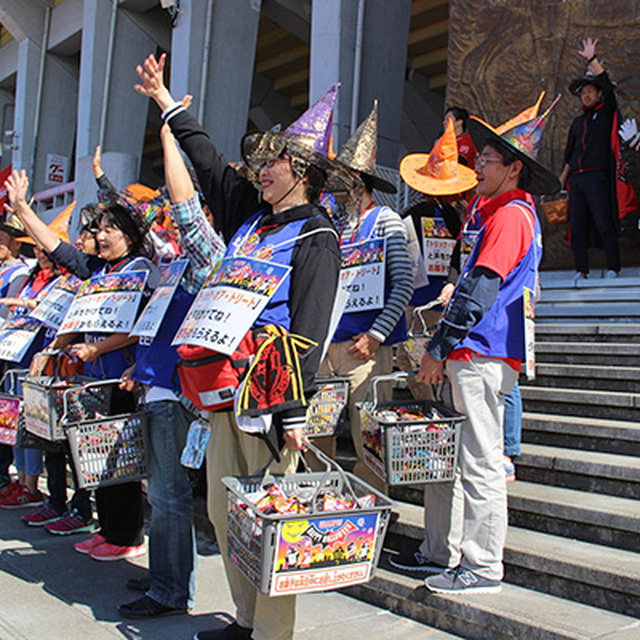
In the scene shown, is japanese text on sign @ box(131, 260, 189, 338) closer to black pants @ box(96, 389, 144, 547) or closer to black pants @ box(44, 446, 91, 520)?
black pants @ box(96, 389, 144, 547)

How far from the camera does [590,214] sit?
8.26m

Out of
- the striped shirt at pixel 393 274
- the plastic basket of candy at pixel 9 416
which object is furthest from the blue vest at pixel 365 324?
the plastic basket of candy at pixel 9 416

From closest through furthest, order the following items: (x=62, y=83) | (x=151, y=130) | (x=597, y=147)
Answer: (x=597, y=147) → (x=62, y=83) → (x=151, y=130)

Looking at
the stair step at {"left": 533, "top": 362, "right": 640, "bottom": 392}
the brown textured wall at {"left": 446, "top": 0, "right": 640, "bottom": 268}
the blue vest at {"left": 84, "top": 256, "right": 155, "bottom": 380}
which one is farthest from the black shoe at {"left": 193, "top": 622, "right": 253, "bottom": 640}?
the brown textured wall at {"left": 446, "top": 0, "right": 640, "bottom": 268}

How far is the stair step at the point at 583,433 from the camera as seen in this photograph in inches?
179

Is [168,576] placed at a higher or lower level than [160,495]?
lower

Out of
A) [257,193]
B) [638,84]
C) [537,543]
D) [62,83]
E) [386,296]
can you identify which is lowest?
[537,543]

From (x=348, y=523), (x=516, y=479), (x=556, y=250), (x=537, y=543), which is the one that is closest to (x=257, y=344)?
(x=348, y=523)

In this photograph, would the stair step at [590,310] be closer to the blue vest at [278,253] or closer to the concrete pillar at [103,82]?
the blue vest at [278,253]

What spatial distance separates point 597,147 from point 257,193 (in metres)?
5.46

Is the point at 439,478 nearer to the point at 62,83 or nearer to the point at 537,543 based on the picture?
the point at 537,543

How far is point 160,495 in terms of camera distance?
3.94 m

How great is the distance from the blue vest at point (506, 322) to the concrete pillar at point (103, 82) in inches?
478

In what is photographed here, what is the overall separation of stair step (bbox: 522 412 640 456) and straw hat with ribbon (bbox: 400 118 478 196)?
63.1 inches
